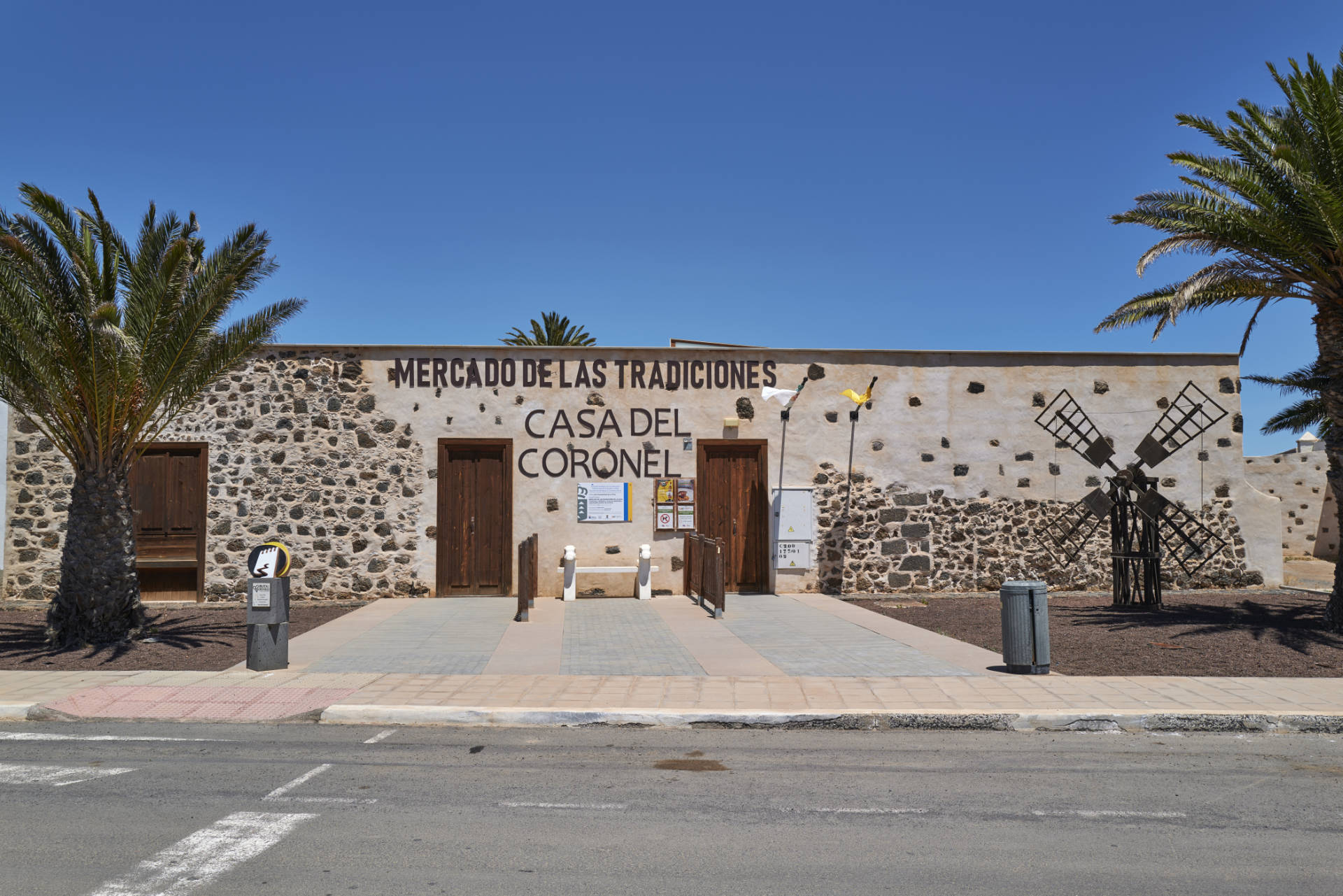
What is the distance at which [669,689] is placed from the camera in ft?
28.1

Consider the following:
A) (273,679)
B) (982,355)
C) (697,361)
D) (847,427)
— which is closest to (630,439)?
(697,361)

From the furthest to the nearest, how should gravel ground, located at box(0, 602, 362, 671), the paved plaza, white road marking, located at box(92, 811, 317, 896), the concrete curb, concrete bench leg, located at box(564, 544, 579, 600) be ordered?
concrete bench leg, located at box(564, 544, 579, 600), gravel ground, located at box(0, 602, 362, 671), the paved plaza, the concrete curb, white road marking, located at box(92, 811, 317, 896)

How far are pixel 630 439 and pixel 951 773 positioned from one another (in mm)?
10623

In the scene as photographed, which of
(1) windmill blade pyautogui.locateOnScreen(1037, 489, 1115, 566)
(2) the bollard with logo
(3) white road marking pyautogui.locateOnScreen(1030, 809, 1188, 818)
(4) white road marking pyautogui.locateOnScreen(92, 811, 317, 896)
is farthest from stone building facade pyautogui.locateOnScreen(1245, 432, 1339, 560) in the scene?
(4) white road marking pyautogui.locateOnScreen(92, 811, 317, 896)

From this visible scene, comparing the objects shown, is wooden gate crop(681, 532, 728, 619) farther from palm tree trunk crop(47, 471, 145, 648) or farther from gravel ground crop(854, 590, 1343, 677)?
palm tree trunk crop(47, 471, 145, 648)

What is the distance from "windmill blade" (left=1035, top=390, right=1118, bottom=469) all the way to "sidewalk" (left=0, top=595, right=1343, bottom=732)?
21.0 ft

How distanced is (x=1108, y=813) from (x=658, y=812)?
257 cm

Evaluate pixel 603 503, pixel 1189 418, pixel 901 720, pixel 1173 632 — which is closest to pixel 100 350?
pixel 603 503

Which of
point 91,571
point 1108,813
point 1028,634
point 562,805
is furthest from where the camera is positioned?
point 91,571

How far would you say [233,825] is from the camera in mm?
5156

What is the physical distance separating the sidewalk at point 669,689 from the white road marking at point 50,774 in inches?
59.5

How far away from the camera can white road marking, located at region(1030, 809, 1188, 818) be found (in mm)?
5414

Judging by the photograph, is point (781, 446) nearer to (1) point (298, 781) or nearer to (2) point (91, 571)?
(2) point (91, 571)

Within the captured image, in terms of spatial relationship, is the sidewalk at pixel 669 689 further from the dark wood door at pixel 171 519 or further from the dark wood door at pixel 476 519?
the dark wood door at pixel 171 519
